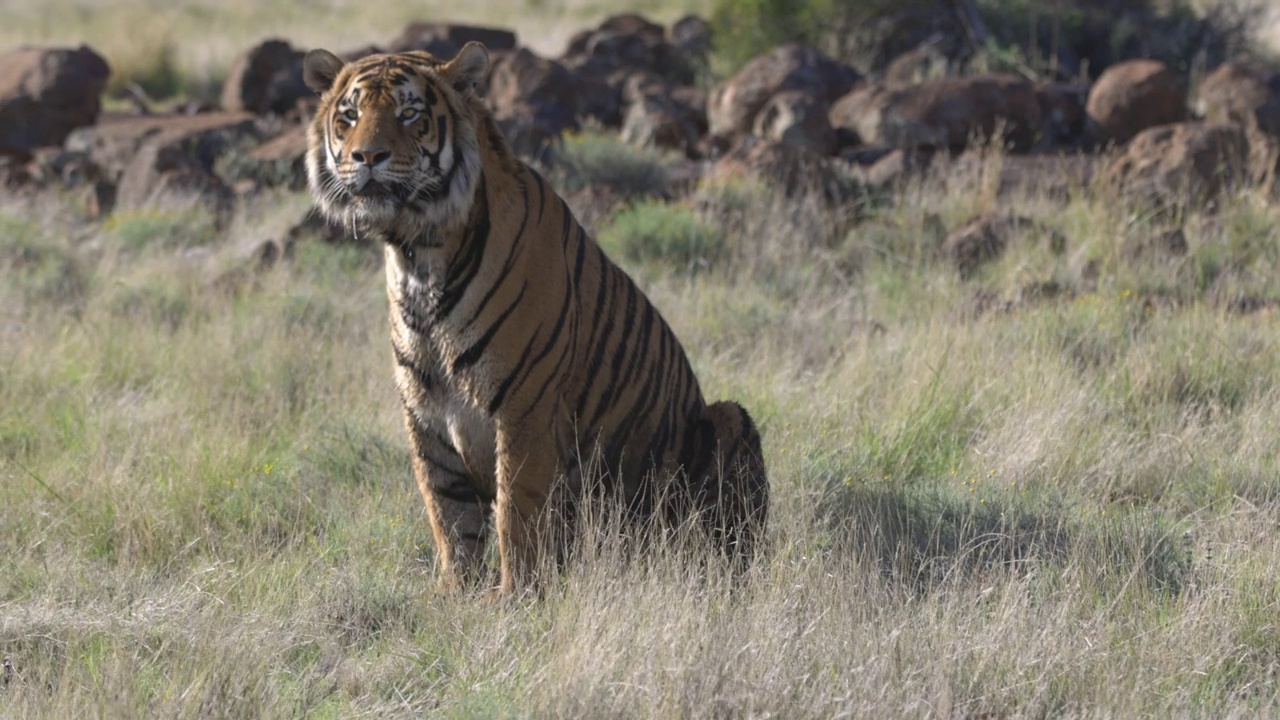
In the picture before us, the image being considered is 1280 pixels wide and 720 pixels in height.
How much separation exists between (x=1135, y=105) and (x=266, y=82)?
9397mm

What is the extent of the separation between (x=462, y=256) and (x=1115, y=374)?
149 inches

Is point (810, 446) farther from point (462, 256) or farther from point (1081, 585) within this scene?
point (462, 256)

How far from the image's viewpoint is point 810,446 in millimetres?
6469

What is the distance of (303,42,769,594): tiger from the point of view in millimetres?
4801

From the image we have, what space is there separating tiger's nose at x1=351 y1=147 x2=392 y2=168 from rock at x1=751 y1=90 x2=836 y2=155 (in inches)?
328

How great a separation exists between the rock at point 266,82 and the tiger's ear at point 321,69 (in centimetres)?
1157

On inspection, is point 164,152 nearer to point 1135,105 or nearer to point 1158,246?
point 1158,246

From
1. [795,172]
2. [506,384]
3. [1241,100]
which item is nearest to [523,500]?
[506,384]

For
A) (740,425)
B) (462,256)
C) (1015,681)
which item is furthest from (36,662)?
(1015,681)

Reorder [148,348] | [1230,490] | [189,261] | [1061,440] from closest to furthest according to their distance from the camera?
[1230,490]
[1061,440]
[148,348]
[189,261]

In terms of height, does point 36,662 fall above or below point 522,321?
below

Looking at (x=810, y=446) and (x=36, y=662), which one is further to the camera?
(x=810, y=446)

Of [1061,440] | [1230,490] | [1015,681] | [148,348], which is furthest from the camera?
[148,348]

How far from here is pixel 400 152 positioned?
472cm
